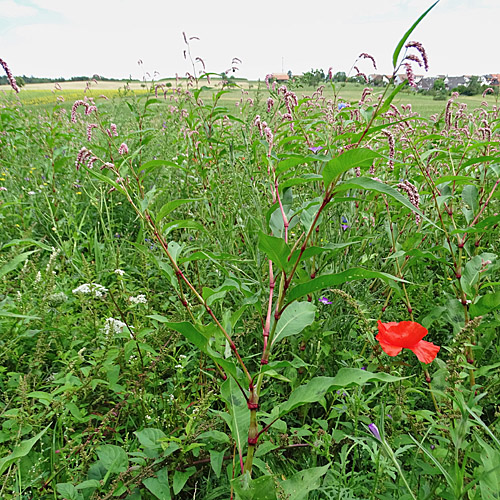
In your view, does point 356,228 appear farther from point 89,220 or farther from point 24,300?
point 89,220

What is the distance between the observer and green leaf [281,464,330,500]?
93 cm

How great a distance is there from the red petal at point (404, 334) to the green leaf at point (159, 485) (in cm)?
80

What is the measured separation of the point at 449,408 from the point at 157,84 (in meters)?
3.61

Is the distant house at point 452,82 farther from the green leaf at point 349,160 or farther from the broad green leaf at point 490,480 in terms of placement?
the broad green leaf at point 490,480

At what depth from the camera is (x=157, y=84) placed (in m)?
3.60

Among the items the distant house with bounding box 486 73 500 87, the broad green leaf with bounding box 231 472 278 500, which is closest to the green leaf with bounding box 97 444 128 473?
the broad green leaf with bounding box 231 472 278 500

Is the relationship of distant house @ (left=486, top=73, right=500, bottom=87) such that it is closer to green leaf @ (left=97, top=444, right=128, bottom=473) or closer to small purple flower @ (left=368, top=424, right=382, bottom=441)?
small purple flower @ (left=368, top=424, right=382, bottom=441)

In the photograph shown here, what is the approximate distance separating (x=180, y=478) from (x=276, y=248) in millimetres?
823

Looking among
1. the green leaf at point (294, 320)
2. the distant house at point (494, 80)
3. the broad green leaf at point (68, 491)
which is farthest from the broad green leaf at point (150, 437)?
the distant house at point (494, 80)

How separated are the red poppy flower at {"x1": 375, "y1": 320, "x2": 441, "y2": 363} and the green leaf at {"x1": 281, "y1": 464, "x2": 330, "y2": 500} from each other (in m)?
0.39

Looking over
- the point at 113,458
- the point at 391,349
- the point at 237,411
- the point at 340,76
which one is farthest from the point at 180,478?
the point at 340,76

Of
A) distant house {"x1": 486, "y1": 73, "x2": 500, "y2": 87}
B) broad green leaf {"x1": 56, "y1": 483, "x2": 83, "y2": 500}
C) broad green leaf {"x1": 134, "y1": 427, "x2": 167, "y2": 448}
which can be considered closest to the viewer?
broad green leaf {"x1": 56, "y1": 483, "x2": 83, "y2": 500}

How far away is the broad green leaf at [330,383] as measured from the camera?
86 cm

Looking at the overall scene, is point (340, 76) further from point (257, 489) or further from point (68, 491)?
point (68, 491)
